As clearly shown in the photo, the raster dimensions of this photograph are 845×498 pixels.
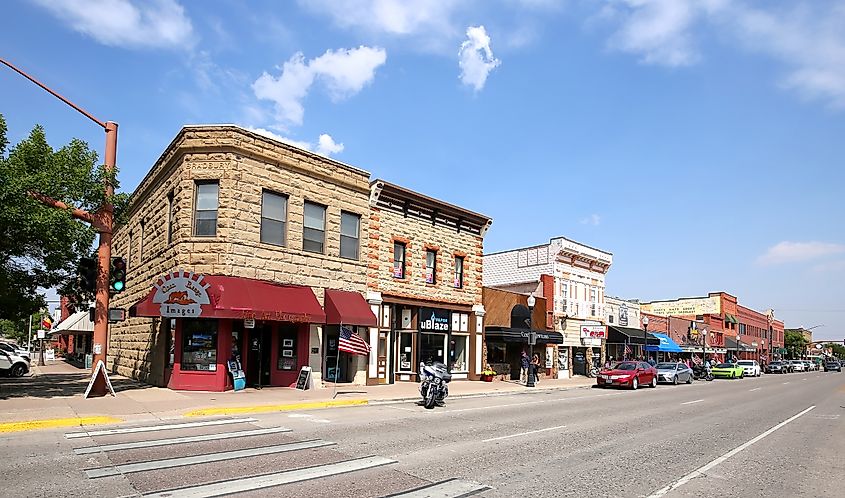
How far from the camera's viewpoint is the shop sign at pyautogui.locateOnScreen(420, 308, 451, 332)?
27.5 metres

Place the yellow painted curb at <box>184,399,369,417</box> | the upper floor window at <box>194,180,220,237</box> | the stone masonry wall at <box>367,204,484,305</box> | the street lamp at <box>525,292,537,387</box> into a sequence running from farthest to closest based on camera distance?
the street lamp at <box>525,292,537,387</box>
the stone masonry wall at <box>367,204,484,305</box>
the upper floor window at <box>194,180,220,237</box>
the yellow painted curb at <box>184,399,369,417</box>

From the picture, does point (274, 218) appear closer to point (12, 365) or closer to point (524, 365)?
point (524, 365)

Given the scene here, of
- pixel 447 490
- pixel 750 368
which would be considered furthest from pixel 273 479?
pixel 750 368

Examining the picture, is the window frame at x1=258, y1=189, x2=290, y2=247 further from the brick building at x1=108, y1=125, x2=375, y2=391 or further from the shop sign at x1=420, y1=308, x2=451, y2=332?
the shop sign at x1=420, y1=308, x2=451, y2=332

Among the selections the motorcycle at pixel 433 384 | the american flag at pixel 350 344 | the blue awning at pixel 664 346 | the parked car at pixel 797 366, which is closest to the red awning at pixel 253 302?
the american flag at pixel 350 344

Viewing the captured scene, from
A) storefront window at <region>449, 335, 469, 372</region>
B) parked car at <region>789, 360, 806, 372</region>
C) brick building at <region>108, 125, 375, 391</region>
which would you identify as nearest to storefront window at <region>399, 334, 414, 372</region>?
brick building at <region>108, 125, 375, 391</region>

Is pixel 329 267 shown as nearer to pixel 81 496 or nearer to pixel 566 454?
pixel 566 454

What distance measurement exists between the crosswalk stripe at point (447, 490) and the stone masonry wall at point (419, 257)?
1707 centimetres

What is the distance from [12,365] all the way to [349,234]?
16770 mm

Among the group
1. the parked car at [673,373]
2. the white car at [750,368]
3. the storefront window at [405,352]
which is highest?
the storefront window at [405,352]

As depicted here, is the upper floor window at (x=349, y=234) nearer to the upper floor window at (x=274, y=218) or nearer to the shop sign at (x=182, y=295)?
the upper floor window at (x=274, y=218)

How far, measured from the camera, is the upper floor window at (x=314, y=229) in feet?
75.1

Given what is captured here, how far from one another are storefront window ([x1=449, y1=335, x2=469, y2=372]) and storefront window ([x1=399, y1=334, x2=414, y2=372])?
3224 millimetres

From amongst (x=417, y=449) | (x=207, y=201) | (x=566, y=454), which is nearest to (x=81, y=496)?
(x=417, y=449)
